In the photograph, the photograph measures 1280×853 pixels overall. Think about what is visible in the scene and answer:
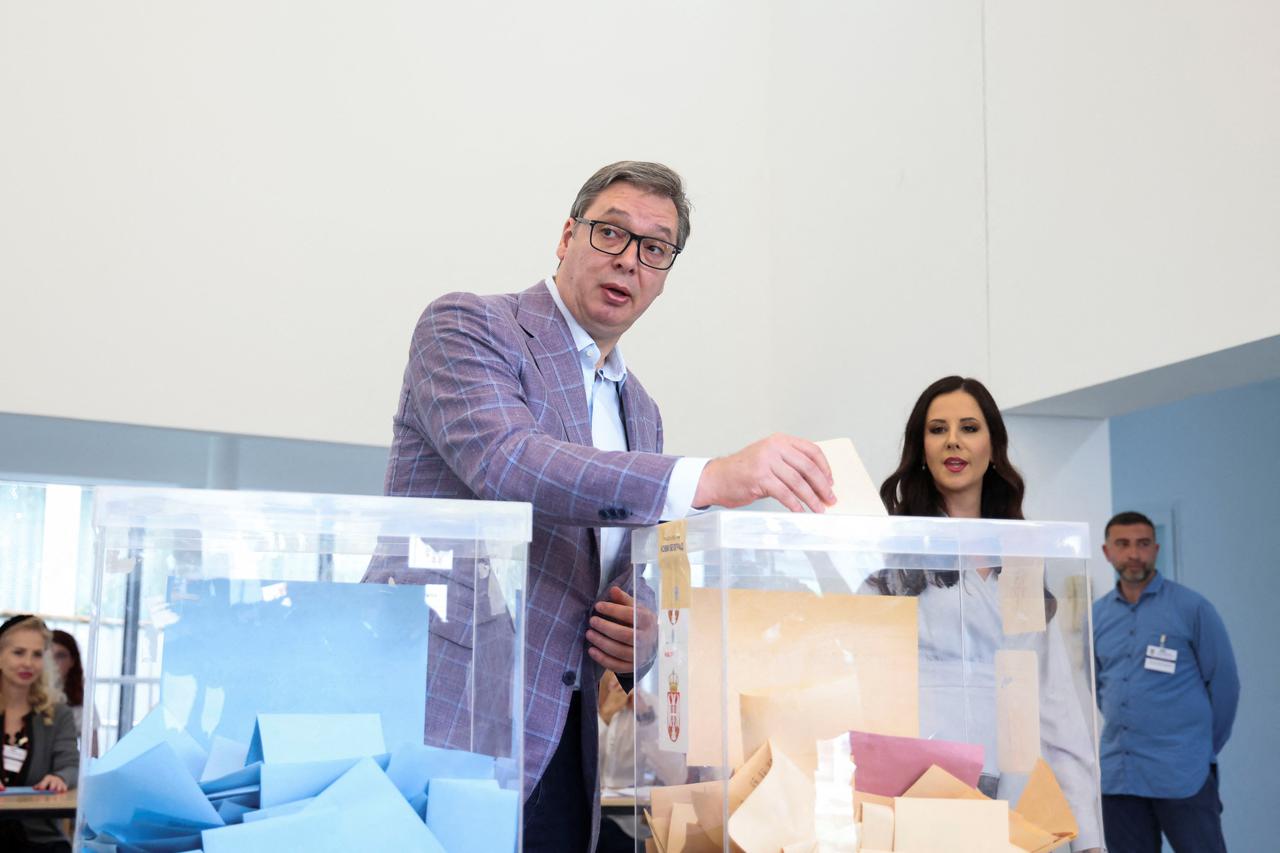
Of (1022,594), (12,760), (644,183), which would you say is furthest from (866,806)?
(12,760)

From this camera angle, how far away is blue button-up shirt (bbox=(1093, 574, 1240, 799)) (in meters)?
3.99

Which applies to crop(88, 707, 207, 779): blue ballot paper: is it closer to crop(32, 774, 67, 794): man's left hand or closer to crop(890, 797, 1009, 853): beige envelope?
crop(890, 797, 1009, 853): beige envelope

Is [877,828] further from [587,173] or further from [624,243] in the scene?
[587,173]

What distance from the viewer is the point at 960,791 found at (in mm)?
948

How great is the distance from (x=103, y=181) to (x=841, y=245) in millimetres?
2428

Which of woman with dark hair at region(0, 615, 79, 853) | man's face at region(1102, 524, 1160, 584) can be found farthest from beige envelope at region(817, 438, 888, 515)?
woman with dark hair at region(0, 615, 79, 853)

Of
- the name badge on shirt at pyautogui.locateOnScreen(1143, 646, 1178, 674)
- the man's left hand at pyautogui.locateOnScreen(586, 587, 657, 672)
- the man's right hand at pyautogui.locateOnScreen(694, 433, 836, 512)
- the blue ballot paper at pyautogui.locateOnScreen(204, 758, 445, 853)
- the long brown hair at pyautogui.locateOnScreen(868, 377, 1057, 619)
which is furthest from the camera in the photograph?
the name badge on shirt at pyautogui.locateOnScreen(1143, 646, 1178, 674)

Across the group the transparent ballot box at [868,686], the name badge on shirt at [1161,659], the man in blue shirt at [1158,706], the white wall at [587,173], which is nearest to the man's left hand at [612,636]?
the transparent ballot box at [868,686]

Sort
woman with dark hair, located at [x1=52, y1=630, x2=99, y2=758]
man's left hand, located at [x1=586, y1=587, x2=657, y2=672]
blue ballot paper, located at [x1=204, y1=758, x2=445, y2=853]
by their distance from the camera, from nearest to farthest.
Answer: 1. blue ballot paper, located at [x1=204, y1=758, x2=445, y2=853]
2. man's left hand, located at [x1=586, y1=587, x2=657, y2=672]
3. woman with dark hair, located at [x1=52, y1=630, x2=99, y2=758]

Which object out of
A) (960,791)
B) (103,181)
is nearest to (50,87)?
(103,181)

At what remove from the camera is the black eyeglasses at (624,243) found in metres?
1.44

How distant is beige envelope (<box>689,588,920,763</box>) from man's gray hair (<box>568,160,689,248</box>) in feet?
1.86

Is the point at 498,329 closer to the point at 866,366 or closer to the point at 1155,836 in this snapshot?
the point at 866,366

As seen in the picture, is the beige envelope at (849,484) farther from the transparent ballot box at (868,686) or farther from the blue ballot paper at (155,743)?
the blue ballot paper at (155,743)
